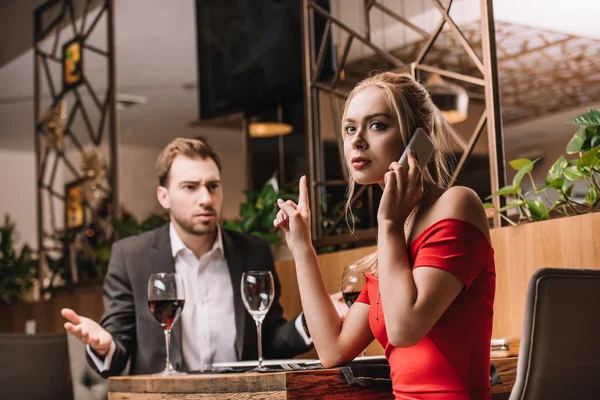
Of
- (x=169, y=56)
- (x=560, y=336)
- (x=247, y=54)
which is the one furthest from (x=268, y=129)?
(x=560, y=336)

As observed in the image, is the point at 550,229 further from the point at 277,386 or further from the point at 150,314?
the point at 150,314

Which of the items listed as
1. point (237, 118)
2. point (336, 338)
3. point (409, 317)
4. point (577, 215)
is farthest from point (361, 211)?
point (237, 118)

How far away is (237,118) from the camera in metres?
8.37

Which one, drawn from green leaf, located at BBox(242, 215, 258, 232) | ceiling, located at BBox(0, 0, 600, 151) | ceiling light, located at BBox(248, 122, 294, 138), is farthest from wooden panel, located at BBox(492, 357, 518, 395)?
ceiling light, located at BBox(248, 122, 294, 138)

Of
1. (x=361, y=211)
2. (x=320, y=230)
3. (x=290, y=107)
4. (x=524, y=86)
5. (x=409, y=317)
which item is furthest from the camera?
(x=524, y=86)

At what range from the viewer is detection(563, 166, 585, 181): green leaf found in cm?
205

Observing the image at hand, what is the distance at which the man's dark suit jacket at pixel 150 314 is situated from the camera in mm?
2762

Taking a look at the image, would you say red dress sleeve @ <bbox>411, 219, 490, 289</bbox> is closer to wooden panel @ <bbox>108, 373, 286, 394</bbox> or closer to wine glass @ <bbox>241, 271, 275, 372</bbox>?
wooden panel @ <bbox>108, 373, 286, 394</bbox>

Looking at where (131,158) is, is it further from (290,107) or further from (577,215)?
(577,215)

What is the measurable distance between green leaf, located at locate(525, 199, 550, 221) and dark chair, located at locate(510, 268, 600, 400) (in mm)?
1048

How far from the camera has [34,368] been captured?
312cm

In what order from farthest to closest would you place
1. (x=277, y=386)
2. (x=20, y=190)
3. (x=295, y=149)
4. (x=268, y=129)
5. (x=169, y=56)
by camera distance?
(x=20, y=190) < (x=169, y=56) < (x=268, y=129) < (x=295, y=149) < (x=277, y=386)

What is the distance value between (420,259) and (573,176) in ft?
3.07

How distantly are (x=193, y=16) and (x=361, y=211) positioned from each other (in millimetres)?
3137
